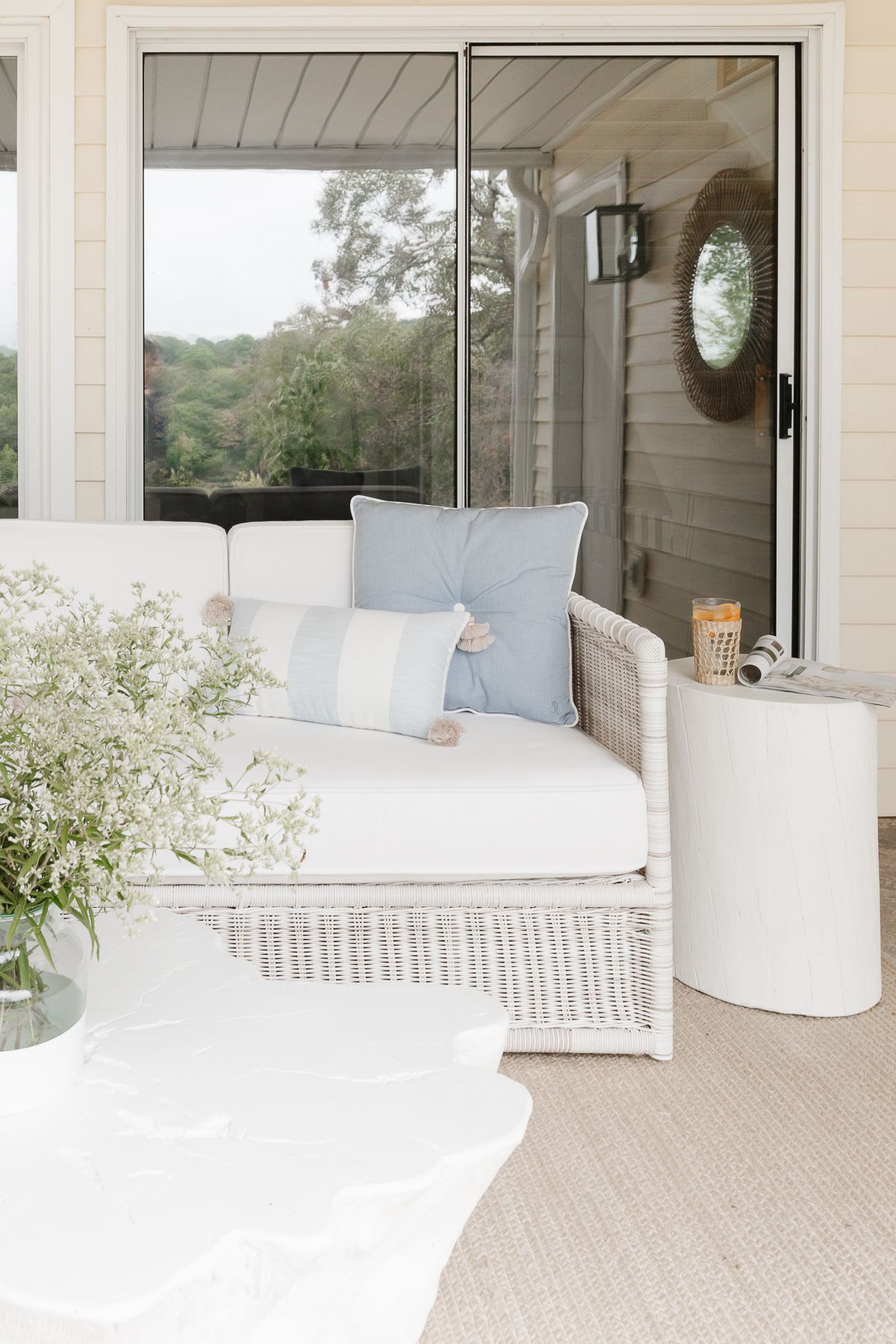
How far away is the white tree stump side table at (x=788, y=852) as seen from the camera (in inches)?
88.0

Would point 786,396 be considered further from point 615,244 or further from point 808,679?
point 808,679

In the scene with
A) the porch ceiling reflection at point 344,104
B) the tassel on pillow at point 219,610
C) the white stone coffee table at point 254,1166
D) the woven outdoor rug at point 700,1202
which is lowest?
the woven outdoor rug at point 700,1202

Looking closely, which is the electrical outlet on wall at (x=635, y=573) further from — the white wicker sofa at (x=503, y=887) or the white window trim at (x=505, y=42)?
the white wicker sofa at (x=503, y=887)

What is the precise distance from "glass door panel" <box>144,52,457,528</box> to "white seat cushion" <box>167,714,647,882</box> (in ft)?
5.26

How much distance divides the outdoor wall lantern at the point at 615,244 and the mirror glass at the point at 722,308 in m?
0.18

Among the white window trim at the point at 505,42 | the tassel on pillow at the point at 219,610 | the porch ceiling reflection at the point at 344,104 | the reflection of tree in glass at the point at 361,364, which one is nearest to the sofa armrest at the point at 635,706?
the tassel on pillow at the point at 219,610

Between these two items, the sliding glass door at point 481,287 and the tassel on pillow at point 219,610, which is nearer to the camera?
the tassel on pillow at point 219,610

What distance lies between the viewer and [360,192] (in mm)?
3418

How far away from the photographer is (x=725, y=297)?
348cm

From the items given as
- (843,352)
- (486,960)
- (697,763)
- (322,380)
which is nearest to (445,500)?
(322,380)

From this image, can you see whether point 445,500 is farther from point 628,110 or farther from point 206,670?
point 206,670

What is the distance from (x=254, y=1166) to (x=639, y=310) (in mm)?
2943

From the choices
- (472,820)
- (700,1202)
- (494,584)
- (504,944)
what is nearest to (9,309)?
(494,584)

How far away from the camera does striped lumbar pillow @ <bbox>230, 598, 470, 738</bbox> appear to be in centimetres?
228
